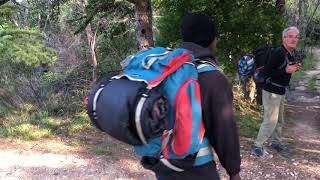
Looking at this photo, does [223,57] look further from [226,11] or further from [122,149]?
[122,149]

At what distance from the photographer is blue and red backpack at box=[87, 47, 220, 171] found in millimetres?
2260

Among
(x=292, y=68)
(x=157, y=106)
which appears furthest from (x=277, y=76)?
(x=157, y=106)

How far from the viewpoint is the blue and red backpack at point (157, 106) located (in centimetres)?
226

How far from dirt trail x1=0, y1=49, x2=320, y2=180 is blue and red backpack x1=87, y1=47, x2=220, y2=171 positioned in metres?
3.39

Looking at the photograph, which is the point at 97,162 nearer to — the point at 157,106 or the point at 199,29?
the point at 199,29

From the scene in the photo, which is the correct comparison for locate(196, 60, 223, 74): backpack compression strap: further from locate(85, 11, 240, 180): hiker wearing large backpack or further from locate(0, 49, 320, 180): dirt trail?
locate(0, 49, 320, 180): dirt trail

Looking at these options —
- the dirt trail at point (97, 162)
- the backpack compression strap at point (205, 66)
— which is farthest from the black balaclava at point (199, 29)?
the dirt trail at point (97, 162)

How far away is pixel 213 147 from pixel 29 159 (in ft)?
14.6

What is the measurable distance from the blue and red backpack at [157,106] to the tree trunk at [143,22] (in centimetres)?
534

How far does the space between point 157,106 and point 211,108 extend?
35cm

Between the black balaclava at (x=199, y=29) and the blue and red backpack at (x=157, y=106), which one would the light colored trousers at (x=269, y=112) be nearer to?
the black balaclava at (x=199, y=29)

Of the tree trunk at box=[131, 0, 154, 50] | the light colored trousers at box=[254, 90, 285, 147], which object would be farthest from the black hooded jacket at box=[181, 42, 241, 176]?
the tree trunk at box=[131, 0, 154, 50]

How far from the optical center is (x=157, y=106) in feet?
7.45

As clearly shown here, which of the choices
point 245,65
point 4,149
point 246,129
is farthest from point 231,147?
point 246,129
